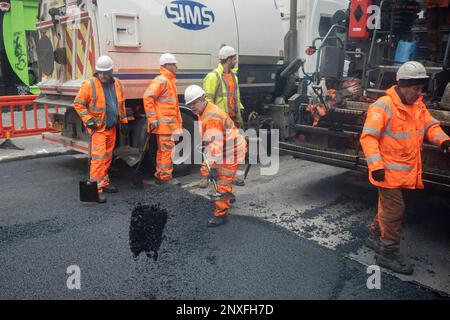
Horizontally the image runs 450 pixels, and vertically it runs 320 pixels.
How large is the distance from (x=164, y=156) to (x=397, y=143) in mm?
3036

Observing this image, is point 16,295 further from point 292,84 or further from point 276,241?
point 292,84

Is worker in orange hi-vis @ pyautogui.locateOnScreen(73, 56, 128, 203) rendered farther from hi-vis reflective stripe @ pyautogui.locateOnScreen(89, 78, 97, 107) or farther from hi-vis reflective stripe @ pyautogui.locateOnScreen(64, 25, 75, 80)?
hi-vis reflective stripe @ pyautogui.locateOnScreen(64, 25, 75, 80)

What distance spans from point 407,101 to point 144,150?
3225 mm

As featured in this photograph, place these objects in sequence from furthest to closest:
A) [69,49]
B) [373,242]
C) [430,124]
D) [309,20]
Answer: [309,20] < [69,49] < [373,242] < [430,124]

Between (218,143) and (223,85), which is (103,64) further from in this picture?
(218,143)

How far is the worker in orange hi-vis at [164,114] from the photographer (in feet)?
16.9

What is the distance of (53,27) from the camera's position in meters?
5.84

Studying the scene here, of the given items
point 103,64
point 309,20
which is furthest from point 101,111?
point 309,20

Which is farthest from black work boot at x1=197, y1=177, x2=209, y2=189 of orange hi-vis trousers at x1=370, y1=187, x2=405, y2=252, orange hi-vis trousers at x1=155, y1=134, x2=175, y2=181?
orange hi-vis trousers at x1=370, y1=187, x2=405, y2=252

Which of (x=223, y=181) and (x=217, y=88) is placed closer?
(x=223, y=181)

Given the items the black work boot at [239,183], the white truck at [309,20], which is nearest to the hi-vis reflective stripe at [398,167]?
the black work boot at [239,183]

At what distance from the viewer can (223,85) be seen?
17.6ft

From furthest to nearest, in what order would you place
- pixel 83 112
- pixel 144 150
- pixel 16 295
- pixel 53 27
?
pixel 53 27, pixel 144 150, pixel 83 112, pixel 16 295
